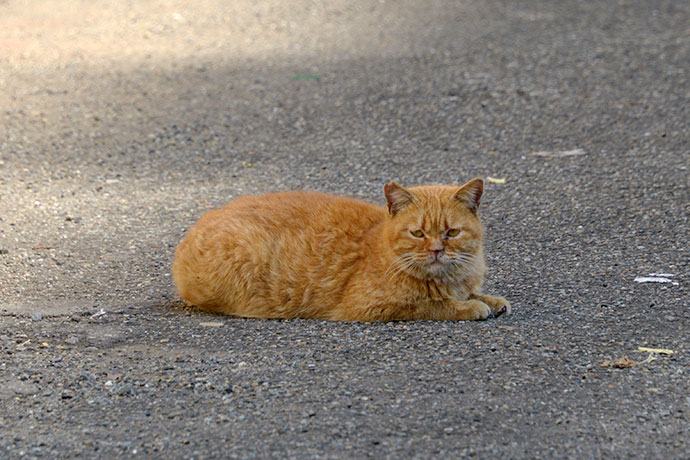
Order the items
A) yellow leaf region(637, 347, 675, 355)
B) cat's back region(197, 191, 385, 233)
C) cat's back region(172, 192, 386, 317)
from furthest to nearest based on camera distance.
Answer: cat's back region(197, 191, 385, 233)
cat's back region(172, 192, 386, 317)
yellow leaf region(637, 347, 675, 355)

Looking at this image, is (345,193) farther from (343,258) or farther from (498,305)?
(498,305)

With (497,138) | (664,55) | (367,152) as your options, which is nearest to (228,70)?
(367,152)

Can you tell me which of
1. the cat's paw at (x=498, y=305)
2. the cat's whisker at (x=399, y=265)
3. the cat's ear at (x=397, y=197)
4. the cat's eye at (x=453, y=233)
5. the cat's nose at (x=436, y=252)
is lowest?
the cat's paw at (x=498, y=305)

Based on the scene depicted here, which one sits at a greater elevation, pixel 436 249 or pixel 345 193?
pixel 436 249

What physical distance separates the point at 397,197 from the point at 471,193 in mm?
392

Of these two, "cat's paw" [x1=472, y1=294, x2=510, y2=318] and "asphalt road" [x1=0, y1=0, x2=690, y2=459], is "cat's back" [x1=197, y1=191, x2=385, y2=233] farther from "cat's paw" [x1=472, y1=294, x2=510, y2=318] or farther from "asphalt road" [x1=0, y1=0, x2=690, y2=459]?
"cat's paw" [x1=472, y1=294, x2=510, y2=318]

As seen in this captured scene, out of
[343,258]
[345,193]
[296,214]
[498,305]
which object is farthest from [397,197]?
[345,193]

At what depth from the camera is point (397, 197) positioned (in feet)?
14.8

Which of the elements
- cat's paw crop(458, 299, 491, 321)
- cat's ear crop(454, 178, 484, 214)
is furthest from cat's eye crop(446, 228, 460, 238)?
cat's paw crop(458, 299, 491, 321)

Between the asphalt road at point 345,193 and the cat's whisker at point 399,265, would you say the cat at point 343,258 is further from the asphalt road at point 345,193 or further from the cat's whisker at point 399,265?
the asphalt road at point 345,193

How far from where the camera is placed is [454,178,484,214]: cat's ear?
448 centimetres

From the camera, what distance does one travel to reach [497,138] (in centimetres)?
786

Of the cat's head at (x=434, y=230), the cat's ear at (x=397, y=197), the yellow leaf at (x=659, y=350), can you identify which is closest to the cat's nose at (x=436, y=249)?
the cat's head at (x=434, y=230)

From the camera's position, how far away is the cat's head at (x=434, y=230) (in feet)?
14.6
